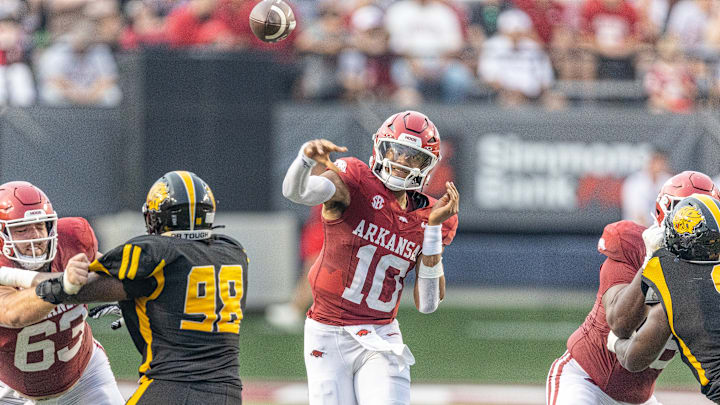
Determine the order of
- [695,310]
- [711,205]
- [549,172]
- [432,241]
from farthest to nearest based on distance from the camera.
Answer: [549,172], [432,241], [711,205], [695,310]

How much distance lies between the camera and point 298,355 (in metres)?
9.04

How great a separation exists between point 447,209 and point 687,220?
1082mm

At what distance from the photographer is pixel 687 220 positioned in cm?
422

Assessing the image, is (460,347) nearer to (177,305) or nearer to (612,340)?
(612,340)

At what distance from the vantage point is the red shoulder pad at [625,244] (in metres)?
4.85

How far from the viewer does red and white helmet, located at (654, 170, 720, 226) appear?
4711 millimetres

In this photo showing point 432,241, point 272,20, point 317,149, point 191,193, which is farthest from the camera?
point 272,20

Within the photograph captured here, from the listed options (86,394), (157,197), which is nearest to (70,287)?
(157,197)

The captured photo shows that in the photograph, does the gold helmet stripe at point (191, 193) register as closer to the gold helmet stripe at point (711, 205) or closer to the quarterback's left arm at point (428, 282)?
the quarterback's left arm at point (428, 282)

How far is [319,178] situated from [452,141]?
7.26 meters

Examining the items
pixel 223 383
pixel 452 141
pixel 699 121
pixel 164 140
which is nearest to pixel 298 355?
pixel 164 140

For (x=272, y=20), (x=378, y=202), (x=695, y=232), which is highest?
(x=272, y=20)

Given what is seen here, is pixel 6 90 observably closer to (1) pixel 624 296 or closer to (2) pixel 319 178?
(2) pixel 319 178

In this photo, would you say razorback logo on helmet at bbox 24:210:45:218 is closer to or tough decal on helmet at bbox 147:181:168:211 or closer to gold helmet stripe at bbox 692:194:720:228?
or tough decal on helmet at bbox 147:181:168:211
